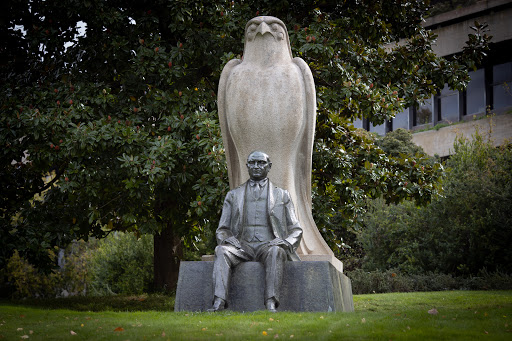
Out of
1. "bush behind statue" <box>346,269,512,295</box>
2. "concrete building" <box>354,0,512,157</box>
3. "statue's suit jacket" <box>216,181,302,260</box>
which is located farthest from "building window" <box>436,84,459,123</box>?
"statue's suit jacket" <box>216,181,302,260</box>

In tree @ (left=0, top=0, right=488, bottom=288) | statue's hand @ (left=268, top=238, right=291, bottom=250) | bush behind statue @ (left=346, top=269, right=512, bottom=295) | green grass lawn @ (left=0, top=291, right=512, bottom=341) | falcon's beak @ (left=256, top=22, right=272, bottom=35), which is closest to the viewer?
green grass lawn @ (left=0, top=291, right=512, bottom=341)

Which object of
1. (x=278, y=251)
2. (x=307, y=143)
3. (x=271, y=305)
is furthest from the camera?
(x=307, y=143)

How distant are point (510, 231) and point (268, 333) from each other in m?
16.8

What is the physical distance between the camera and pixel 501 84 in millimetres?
31469

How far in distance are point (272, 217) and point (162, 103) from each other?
5510mm

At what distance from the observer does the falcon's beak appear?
9.02 meters

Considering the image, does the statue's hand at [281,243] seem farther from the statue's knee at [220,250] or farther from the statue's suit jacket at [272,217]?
the statue's knee at [220,250]

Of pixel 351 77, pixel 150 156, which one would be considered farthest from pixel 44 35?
pixel 351 77

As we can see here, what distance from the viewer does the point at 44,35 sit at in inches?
527

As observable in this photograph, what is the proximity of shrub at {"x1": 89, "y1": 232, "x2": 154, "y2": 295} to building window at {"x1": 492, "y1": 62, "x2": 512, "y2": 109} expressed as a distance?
18175 millimetres

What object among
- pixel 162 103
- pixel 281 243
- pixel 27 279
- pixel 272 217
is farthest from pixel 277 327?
pixel 27 279

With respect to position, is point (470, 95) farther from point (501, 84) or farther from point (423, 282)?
point (423, 282)

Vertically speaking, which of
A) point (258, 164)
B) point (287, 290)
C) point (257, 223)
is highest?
point (258, 164)

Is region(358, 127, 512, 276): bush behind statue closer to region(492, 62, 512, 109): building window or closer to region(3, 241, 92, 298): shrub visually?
region(492, 62, 512, 109): building window
